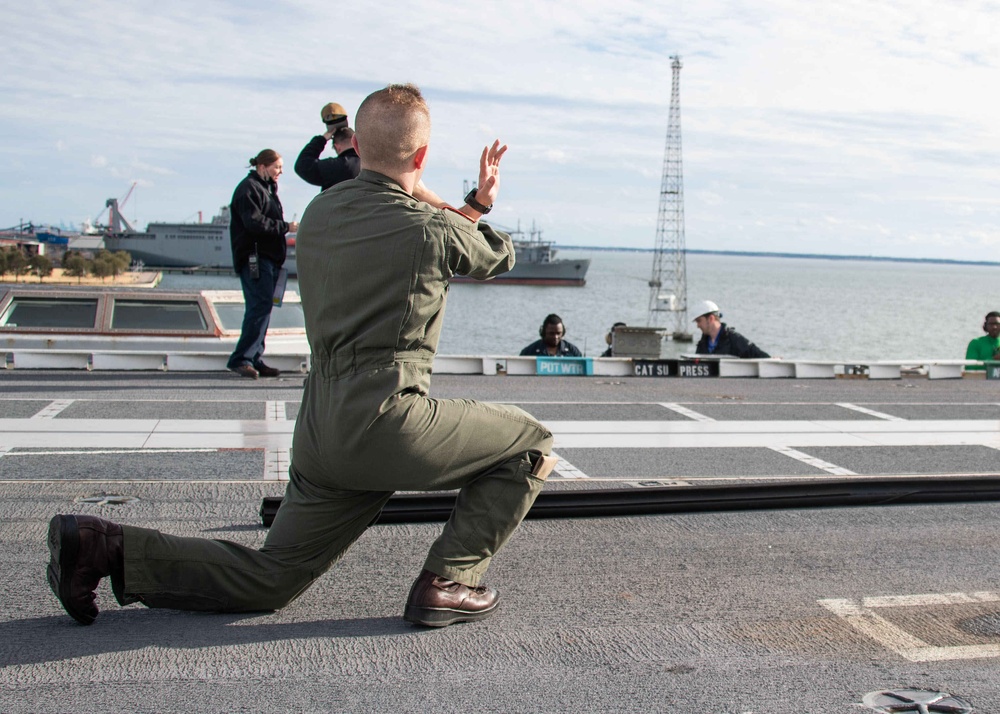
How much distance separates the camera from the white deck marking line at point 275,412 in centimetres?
830

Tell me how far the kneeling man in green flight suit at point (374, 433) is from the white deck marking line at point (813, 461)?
3642 mm

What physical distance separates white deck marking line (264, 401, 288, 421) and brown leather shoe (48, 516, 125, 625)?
15.6ft

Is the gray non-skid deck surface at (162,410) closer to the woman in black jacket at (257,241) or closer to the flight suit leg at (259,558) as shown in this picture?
the woman in black jacket at (257,241)

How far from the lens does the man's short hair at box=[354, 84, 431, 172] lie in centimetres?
345

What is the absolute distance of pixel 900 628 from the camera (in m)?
3.75

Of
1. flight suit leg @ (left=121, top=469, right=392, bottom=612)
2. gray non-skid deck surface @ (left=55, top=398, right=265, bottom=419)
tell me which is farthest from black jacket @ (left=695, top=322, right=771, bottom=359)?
flight suit leg @ (left=121, top=469, right=392, bottom=612)

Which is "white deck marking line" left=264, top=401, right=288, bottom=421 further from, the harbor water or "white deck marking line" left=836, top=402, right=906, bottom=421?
the harbor water

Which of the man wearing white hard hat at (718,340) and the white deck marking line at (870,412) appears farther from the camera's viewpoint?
the man wearing white hard hat at (718,340)

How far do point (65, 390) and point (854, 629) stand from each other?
761 centimetres

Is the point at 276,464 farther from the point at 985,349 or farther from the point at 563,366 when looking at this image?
the point at 985,349

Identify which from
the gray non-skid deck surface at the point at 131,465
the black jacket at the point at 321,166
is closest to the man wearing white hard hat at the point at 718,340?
the black jacket at the point at 321,166

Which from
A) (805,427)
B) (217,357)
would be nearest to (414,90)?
(805,427)

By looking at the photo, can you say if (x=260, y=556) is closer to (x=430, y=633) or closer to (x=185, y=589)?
(x=185, y=589)

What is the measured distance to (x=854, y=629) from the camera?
147 inches
